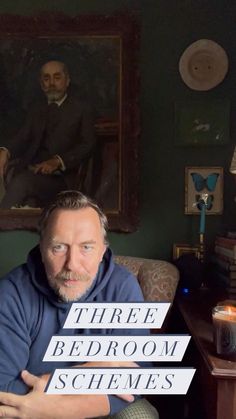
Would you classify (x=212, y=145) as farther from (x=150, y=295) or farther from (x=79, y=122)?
(x=150, y=295)

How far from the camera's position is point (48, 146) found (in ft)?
6.43

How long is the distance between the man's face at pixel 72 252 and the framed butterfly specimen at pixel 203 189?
141 cm

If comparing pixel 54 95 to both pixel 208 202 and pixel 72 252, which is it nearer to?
pixel 208 202

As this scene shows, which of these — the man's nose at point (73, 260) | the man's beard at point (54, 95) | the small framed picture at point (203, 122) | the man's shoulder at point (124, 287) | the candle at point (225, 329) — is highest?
the man's beard at point (54, 95)

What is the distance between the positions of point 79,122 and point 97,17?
46 cm

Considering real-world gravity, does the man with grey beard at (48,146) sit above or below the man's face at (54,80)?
below

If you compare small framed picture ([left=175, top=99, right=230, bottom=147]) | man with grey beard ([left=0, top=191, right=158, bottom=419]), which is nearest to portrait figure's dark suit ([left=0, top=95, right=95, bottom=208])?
small framed picture ([left=175, top=99, right=230, bottom=147])

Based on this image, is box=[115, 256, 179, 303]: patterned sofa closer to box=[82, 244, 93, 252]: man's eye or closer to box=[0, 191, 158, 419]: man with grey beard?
box=[0, 191, 158, 419]: man with grey beard

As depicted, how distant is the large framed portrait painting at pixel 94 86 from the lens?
6.25 ft

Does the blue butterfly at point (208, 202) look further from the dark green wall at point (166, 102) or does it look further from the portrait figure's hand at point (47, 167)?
the portrait figure's hand at point (47, 167)

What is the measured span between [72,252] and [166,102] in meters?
1.56

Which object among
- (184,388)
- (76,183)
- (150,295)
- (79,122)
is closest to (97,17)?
(79,122)

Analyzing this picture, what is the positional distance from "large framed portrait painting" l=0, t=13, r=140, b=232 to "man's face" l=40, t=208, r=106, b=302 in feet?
4.57

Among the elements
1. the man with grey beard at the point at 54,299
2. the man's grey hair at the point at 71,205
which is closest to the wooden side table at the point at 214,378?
the man with grey beard at the point at 54,299
